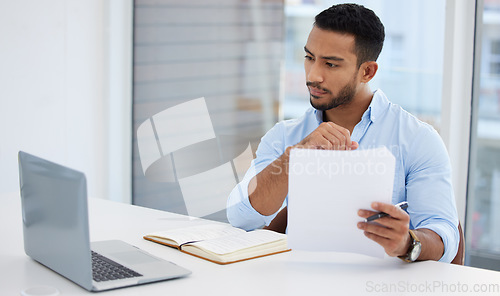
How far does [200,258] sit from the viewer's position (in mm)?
1484

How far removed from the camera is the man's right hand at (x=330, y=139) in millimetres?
1653

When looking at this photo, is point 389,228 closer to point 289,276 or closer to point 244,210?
point 289,276

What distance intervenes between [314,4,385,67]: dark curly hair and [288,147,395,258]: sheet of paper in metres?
0.75

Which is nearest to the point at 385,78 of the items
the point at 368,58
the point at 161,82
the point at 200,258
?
the point at 368,58

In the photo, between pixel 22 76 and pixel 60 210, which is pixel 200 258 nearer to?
pixel 60 210

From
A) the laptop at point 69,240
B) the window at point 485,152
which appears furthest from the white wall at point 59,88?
the window at point 485,152

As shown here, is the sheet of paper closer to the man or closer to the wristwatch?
the wristwatch

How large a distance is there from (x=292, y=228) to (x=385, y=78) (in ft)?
5.48

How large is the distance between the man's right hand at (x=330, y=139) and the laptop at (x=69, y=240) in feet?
1.84

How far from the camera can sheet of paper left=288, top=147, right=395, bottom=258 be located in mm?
1315

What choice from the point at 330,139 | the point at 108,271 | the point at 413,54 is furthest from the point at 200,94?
the point at 108,271

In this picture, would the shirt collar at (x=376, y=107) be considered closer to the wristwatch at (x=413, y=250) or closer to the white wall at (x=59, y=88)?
the wristwatch at (x=413, y=250)

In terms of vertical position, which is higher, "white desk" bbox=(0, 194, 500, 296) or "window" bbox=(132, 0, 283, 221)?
"window" bbox=(132, 0, 283, 221)
